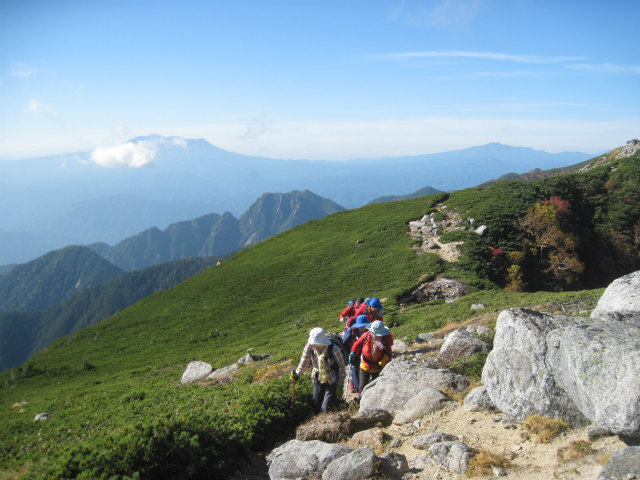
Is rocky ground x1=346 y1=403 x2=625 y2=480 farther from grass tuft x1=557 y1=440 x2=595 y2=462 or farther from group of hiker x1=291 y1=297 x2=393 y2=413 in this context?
group of hiker x1=291 y1=297 x2=393 y2=413

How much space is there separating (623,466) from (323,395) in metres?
8.16

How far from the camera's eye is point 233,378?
67.5 ft

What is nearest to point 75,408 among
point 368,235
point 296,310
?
point 296,310

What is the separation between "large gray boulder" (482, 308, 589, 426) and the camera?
8.02 m

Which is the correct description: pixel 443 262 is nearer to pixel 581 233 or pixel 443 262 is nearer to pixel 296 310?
pixel 296 310

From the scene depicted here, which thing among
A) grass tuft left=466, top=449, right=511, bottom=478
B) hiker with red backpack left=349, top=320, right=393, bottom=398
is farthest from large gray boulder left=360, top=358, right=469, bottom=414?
grass tuft left=466, top=449, right=511, bottom=478

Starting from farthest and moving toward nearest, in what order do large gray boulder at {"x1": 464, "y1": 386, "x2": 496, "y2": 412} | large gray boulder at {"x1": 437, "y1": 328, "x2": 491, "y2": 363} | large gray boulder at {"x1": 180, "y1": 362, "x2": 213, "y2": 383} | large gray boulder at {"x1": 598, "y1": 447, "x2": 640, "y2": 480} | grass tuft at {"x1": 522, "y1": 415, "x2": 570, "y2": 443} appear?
large gray boulder at {"x1": 180, "y1": 362, "x2": 213, "y2": 383} → large gray boulder at {"x1": 437, "y1": 328, "x2": 491, "y2": 363} → large gray boulder at {"x1": 464, "y1": 386, "x2": 496, "y2": 412} → grass tuft at {"x1": 522, "y1": 415, "x2": 570, "y2": 443} → large gray boulder at {"x1": 598, "y1": 447, "x2": 640, "y2": 480}

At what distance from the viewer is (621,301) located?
9.58 metres

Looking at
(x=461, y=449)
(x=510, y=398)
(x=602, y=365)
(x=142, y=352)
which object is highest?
(x=602, y=365)

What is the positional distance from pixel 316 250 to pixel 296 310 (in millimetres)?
17350

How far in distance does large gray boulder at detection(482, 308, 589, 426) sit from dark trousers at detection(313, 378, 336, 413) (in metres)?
4.72

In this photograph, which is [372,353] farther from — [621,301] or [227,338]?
[227,338]

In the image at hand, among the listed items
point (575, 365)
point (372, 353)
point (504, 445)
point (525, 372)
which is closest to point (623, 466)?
point (575, 365)

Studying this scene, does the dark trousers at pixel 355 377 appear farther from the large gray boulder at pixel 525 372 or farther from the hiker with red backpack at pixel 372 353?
the large gray boulder at pixel 525 372
